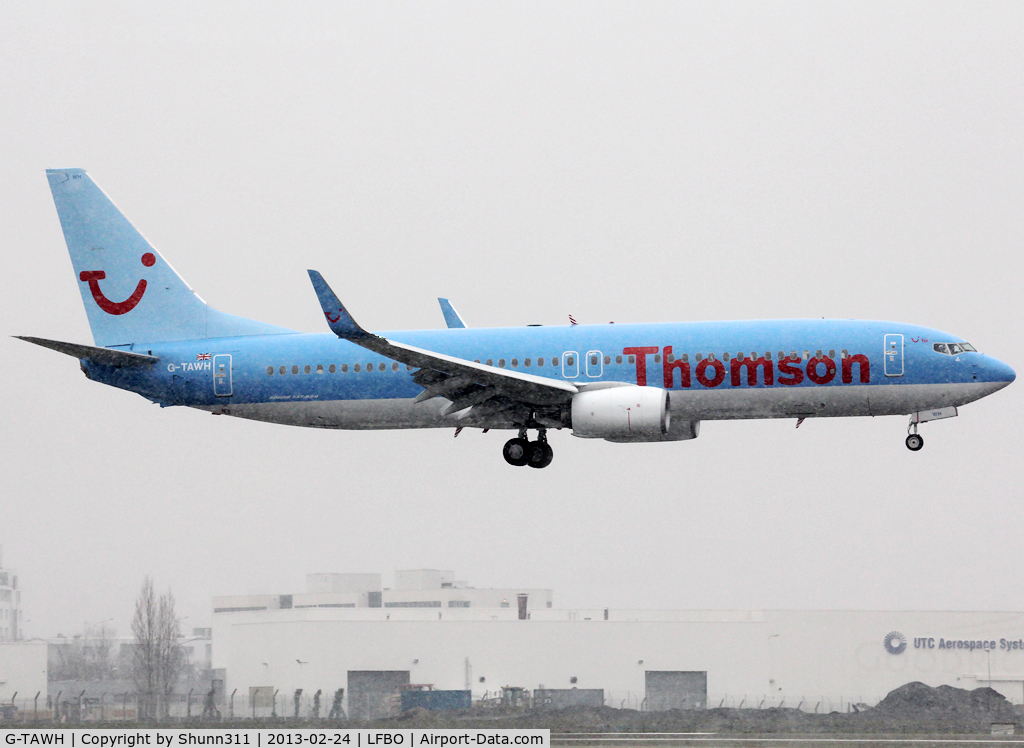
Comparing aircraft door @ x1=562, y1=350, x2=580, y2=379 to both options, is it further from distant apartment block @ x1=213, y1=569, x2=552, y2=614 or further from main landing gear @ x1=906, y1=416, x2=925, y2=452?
distant apartment block @ x1=213, y1=569, x2=552, y2=614

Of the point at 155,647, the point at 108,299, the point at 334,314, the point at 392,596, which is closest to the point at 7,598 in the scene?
the point at 392,596

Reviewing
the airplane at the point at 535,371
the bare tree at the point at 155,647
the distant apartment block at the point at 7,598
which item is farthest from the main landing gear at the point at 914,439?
the distant apartment block at the point at 7,598

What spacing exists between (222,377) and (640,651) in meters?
34.7

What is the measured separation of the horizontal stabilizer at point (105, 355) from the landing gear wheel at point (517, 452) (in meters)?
13.0

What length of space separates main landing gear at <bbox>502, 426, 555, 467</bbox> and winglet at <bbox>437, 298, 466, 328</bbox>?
709 centimetres

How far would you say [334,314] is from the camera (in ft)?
124

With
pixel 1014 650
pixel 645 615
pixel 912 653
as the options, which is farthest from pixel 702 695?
pixel 1014 650

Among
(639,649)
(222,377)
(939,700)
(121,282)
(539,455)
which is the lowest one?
(939,700)

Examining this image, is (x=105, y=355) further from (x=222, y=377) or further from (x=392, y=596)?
(x=392, y=596)

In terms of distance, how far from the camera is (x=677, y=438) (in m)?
44.7

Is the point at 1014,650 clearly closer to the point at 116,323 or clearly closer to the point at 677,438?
the point at 677,438

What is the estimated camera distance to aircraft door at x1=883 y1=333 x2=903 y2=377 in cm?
4138

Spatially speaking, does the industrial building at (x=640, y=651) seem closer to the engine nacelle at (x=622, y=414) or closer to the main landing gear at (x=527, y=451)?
the main landing gear at (x=527, y=451)

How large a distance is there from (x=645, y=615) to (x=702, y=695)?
637cm
